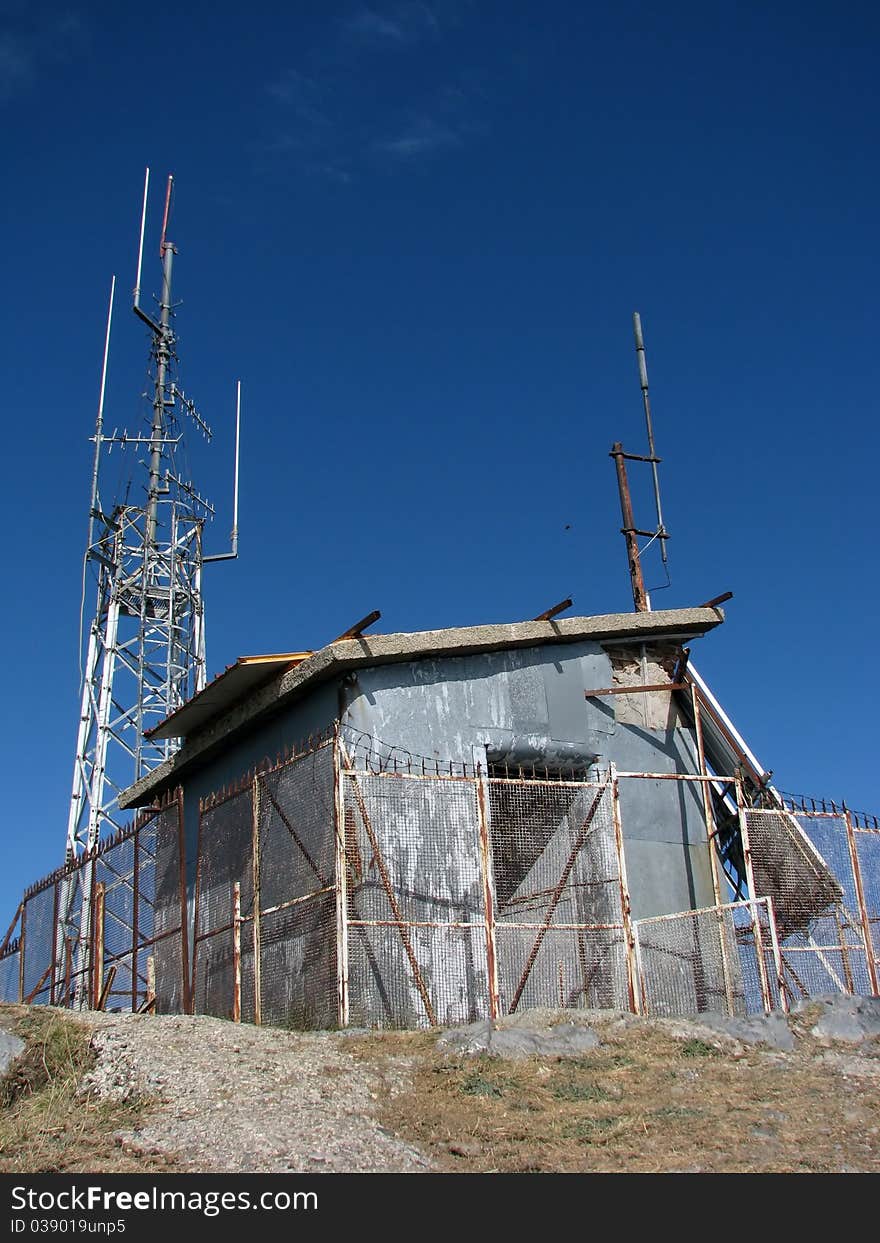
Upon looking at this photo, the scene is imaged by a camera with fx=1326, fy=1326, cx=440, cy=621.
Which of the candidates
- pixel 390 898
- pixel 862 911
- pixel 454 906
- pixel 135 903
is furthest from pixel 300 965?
pixel 862 911

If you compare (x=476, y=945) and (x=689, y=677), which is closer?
(x=476, y=945)

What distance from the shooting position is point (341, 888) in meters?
13.0

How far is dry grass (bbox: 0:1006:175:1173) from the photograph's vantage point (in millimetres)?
9000

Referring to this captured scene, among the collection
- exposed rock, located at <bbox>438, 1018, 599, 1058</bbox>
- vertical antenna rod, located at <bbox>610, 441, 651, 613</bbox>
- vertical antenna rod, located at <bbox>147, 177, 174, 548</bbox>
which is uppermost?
vertical antenna rod, located at <bbox>147, 177, 174, 548</bbox>

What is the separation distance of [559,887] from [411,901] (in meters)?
1.76

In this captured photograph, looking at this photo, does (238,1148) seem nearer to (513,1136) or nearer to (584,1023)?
(513,1136)

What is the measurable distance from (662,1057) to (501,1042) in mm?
1423

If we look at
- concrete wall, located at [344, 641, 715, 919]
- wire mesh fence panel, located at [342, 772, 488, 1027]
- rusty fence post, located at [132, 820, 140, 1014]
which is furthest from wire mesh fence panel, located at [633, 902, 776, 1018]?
rusty fence post, located at [132, 820, 140, 1014]

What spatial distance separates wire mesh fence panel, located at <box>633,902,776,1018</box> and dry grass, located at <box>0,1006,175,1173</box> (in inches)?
219

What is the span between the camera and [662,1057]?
11562 mm

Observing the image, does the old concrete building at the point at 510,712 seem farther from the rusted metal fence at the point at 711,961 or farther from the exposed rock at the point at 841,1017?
the exposed rock at the point at 841,1017

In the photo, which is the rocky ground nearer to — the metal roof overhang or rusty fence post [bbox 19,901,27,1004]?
the metal roof overhang

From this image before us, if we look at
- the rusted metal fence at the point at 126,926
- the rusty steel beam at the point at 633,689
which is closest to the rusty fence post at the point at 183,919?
the rusted metal fence at the point at 126,926
